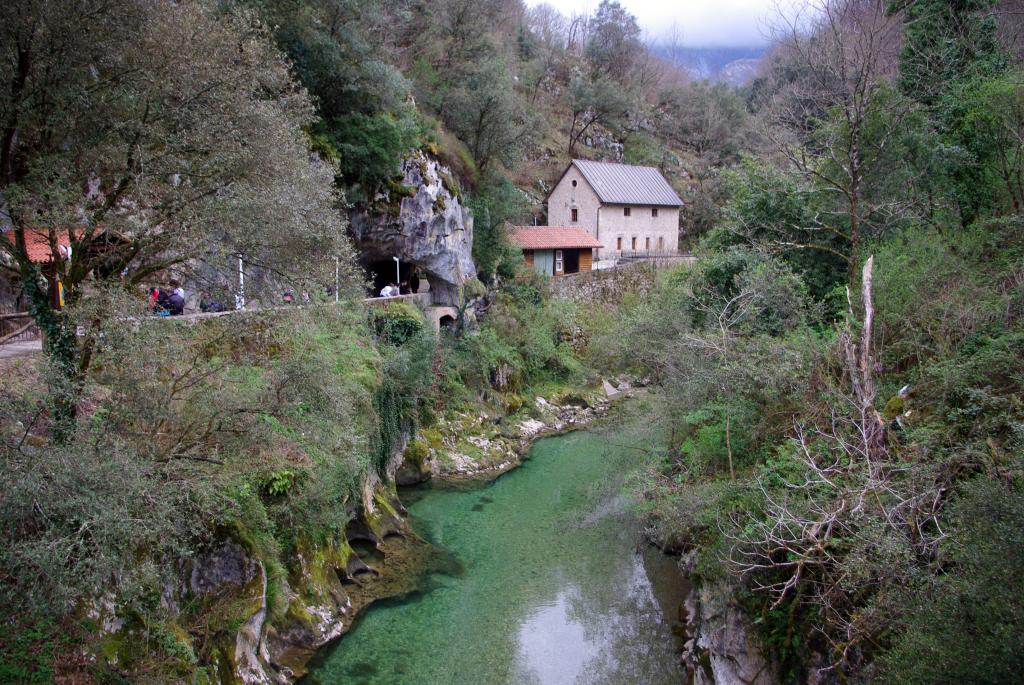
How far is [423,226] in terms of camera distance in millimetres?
24203

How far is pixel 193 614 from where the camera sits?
945cm

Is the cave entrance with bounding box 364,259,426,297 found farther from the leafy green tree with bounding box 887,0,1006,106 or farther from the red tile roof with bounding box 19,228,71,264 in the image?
the leafy green tree with bounding box 887,0,1006,106

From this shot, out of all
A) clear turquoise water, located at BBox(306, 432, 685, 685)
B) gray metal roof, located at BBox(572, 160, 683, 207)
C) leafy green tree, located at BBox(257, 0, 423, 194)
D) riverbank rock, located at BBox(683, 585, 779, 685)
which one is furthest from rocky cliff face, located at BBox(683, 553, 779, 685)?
gray metal roof, located at BBox(572, 160, 683, 207)

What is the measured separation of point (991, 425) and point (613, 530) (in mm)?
11178

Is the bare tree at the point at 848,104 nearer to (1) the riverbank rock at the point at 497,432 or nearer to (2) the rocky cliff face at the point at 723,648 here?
(2) the rocky cliff face at the point at 723,648

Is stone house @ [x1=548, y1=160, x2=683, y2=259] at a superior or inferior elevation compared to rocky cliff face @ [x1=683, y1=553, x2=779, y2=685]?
superior

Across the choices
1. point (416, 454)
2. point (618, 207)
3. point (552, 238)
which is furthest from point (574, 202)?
point (416, 454)

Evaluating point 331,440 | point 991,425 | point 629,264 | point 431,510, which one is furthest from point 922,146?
point 629,264

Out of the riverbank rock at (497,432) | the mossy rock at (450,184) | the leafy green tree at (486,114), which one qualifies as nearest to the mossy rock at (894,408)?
the riverbank rock at (497,432)

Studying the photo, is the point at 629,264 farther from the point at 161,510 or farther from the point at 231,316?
the point at 161,510

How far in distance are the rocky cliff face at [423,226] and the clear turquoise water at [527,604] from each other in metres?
9.15

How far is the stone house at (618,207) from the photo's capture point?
4034 centimetres

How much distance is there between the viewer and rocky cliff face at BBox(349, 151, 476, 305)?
23484mm

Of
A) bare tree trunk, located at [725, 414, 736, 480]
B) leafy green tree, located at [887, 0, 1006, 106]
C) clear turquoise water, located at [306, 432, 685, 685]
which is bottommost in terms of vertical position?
clear turquoise water, located at [306, 432, 685, 685]
